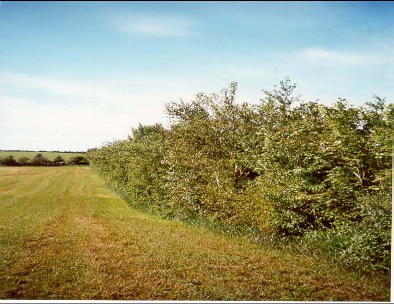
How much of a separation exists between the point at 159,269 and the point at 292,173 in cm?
414

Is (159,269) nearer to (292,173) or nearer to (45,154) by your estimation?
(292,173)

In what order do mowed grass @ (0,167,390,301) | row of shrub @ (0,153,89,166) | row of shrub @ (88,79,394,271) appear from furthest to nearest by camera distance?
row of shrub @ (0,153,89,166) < row of shrub @ (88,79,394,271) < mowed grass @ (0,167,390,301)

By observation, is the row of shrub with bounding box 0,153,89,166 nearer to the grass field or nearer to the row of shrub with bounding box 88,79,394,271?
the grass field

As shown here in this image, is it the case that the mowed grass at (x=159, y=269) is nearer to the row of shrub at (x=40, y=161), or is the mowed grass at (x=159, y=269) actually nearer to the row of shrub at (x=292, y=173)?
the row of shrub at (x=292, y=173)

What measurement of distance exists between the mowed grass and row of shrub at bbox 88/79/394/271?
702 mm

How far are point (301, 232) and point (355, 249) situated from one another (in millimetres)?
1805

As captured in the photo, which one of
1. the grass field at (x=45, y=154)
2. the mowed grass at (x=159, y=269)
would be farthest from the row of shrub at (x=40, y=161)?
the mowed grass at (x=159, y=269)

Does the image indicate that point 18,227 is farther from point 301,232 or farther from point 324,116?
point 324,116

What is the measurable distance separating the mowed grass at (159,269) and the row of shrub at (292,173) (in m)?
0.70

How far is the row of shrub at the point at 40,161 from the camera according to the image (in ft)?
84.5

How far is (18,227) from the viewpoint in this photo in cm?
1077

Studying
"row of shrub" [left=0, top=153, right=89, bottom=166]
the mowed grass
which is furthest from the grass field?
the mowed grass

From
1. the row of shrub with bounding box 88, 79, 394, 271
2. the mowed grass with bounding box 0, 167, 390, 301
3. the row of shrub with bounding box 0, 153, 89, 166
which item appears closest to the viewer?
the mowed grass with bounding box 0, 167, 390, 301

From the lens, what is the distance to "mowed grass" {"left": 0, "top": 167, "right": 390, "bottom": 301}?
5.59 metres
